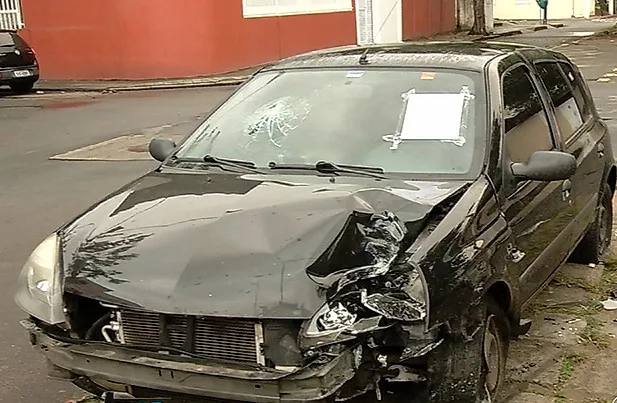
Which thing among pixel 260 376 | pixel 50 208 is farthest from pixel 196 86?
pixel 260 376

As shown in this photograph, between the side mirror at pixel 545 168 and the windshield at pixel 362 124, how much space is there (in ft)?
0.73

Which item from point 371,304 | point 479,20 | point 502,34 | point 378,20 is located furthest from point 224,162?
point 502,34

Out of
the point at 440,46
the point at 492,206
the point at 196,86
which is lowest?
the point at 196,86

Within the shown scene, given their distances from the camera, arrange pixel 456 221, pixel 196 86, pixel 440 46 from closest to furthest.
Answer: pixel 456 221
pixel 440 46
pixel 196 86

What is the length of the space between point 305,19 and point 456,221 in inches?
873

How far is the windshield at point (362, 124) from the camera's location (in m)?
4.18

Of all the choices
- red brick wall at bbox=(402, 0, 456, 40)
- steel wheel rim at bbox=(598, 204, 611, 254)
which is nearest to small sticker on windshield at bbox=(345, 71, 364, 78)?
steel wheel rim at bbox=(598, 204, 611, 254)

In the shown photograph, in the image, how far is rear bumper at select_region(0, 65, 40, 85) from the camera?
63.6 feet

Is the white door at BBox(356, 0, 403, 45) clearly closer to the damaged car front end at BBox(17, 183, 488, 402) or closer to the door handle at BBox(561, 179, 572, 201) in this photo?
the door handle at BBox(561, 179, 572, 201)

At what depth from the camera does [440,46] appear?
5.12 meters

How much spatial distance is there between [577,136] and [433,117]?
4.87ft

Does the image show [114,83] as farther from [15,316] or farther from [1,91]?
[15,316]

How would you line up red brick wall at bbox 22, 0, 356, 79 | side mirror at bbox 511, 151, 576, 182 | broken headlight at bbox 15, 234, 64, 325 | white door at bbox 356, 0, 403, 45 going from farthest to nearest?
white door at bbox 356, 0, 403, 45 < red brick wall at bbox 22, 0, 356, 79 < side mirror at bbox 511, 151, 576, 182 < broken headlight at bbox 15, 234, 64, 325

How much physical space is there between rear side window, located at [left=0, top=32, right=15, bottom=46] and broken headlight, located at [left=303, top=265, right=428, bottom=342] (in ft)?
60.0
